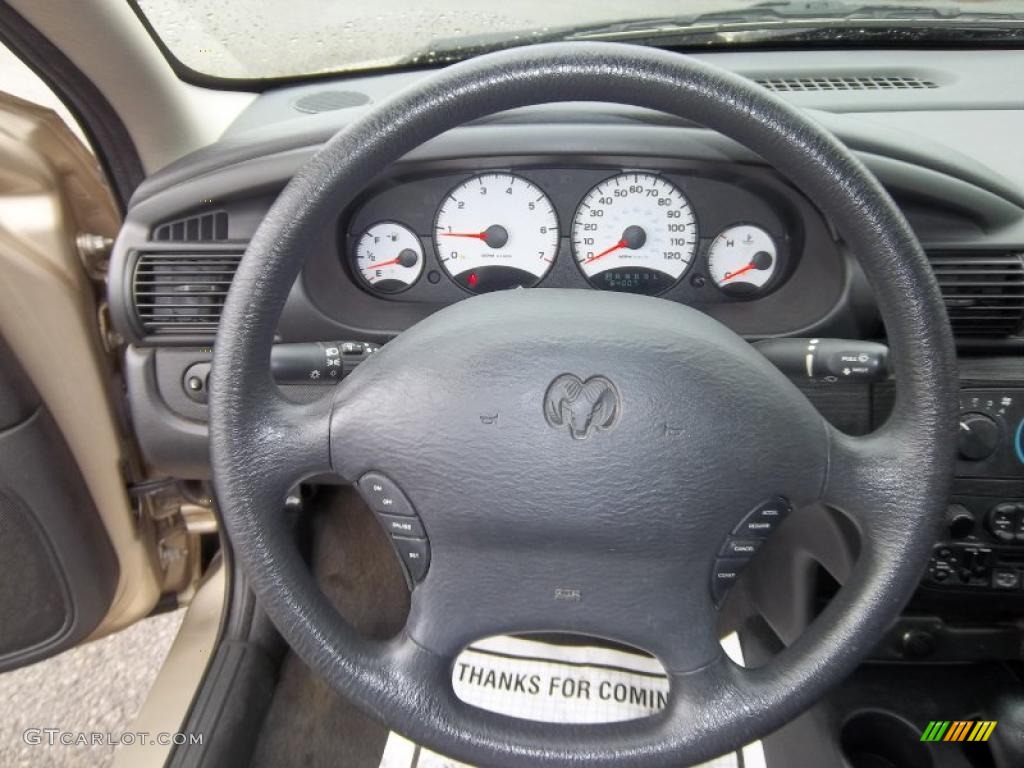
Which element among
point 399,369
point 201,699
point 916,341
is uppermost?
point 916,341

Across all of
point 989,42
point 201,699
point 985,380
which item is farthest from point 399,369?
point 989,42

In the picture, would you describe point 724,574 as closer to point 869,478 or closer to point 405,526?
point 869,478

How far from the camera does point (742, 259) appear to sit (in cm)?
133

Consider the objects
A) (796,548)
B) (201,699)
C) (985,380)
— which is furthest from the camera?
(201,699)

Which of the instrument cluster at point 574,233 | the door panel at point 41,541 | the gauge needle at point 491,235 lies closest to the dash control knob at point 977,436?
the instrument cluster at point 574,233

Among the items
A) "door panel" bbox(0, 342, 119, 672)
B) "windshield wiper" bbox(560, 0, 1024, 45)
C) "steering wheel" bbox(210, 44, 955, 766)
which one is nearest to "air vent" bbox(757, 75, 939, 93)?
"windshield wiper" bbox(560, 0, 1024, 45)

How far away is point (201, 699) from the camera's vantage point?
1580 millimetres

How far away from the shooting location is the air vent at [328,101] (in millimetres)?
1493

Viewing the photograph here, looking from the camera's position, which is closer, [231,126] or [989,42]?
[231,126]

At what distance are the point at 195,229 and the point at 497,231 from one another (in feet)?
1.42

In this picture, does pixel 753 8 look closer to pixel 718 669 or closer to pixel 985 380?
pixel 985 380

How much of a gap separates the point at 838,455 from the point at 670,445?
6.5 inches

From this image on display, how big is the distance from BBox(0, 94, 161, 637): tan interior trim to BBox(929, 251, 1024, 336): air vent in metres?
1.23

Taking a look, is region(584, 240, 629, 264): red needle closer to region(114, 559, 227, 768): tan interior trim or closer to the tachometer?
the tachometer
